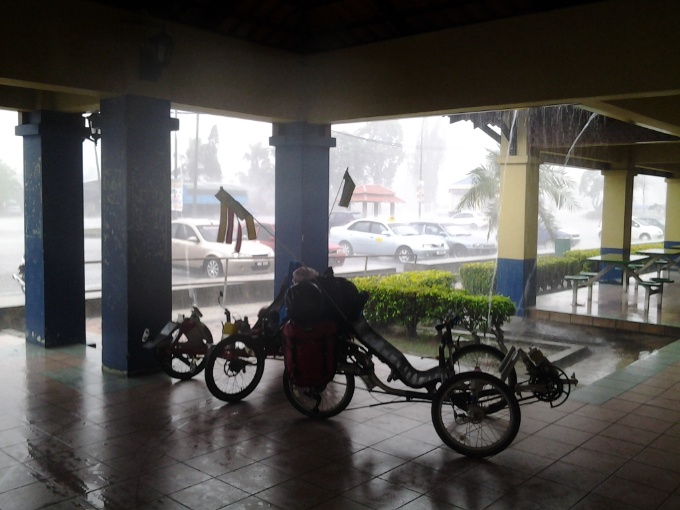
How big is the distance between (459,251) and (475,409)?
21.7 meters

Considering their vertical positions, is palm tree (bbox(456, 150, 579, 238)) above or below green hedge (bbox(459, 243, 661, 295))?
above

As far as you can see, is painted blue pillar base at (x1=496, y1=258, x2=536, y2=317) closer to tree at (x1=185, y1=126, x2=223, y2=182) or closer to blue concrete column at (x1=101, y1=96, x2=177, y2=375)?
blue concrete column at (x1=101, y1=96, x2=177, y2=375)

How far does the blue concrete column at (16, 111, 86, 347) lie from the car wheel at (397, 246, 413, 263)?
15236 mm

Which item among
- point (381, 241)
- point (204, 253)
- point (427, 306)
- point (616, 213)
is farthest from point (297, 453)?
point (381, 241)

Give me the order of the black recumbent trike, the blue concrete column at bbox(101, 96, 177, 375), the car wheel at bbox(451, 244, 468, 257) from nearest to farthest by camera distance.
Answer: the black recumbent trike, the blue concrete column at bbox(101, 96, 177, 375), the car wheel at bbox(451, 244, 468, 257)

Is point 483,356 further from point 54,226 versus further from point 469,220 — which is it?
point 469,220

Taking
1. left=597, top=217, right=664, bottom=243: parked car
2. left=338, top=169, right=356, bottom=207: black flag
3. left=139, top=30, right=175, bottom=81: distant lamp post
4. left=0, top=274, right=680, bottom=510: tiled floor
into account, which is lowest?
left=0, top=274, right=680, bottom=510: tiled floor

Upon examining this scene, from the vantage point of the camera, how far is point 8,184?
75.6 ft

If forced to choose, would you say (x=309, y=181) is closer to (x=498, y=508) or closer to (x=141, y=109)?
(x=141, y=109)

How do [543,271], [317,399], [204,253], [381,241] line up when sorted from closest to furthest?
[317,399] < [543,271] < [204,253] < [381,241]

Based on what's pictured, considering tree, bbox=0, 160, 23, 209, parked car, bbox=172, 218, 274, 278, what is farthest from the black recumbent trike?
tree, bbox=0, 160, 23, 209

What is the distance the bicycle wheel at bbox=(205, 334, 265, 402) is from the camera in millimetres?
5941

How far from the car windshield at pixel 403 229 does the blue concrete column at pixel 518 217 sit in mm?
10310

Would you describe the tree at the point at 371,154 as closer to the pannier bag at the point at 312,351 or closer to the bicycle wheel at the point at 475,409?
the pannier bag at the point at 312,351
